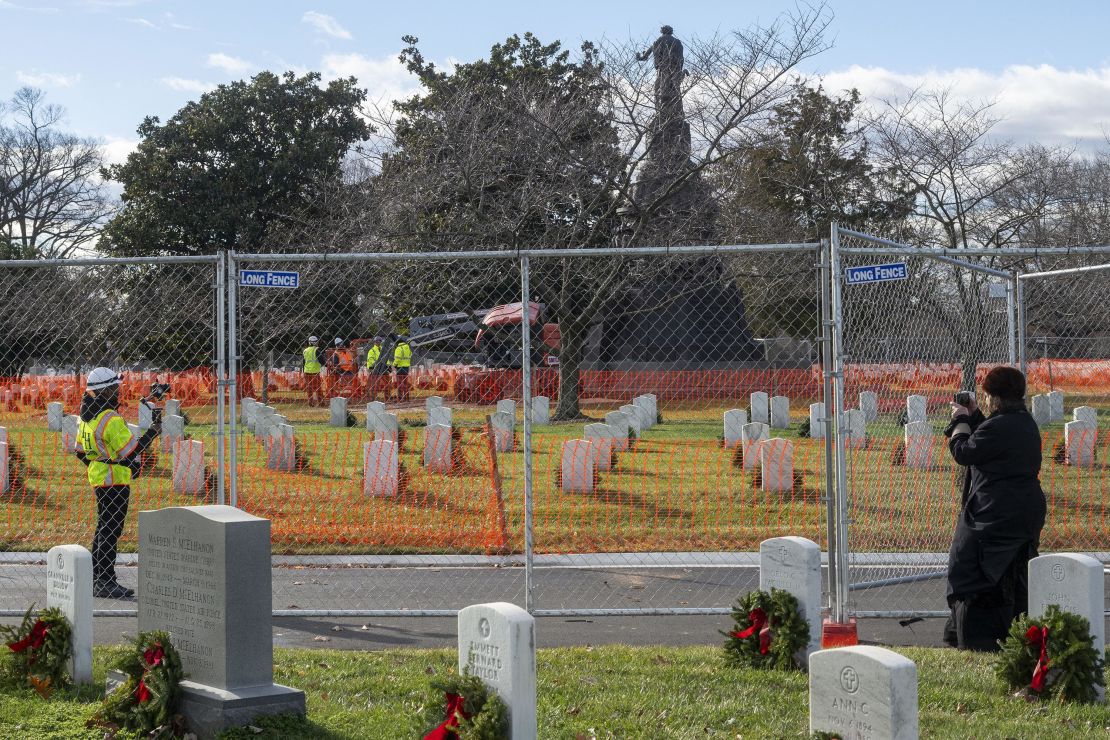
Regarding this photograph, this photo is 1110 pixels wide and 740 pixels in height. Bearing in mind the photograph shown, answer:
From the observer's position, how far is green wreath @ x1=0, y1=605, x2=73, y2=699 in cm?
646

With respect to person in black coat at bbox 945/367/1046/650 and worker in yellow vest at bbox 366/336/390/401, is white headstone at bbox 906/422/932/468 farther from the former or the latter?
worker in yellow vest at bbox 366/336/390/401

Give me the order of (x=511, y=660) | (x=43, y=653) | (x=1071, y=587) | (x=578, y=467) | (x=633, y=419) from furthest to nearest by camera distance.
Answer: (x=633, y=419), (x=578, y=467), (x=43, y=653), (x=1071, y=587), (x=511, y=660)

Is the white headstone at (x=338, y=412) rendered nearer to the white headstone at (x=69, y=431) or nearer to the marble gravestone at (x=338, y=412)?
the marble gravestone at (x=338, y=412)

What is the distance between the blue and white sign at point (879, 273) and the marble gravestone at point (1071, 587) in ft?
6.98

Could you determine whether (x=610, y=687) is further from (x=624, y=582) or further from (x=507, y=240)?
(x=507, y=240)

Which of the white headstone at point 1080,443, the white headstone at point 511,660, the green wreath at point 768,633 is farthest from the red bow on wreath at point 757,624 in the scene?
the white headstone at point 1080,443

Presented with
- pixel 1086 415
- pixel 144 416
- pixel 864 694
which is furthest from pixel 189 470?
pixel 1086 415

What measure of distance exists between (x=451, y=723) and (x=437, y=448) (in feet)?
38.1

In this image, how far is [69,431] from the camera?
19328 millimetres

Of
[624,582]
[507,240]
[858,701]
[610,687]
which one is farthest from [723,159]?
[858,701]

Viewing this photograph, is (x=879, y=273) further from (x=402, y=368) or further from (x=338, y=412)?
(x=338, y=412)

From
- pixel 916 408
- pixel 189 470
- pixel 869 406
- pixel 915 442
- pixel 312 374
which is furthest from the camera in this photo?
pixel 312 374

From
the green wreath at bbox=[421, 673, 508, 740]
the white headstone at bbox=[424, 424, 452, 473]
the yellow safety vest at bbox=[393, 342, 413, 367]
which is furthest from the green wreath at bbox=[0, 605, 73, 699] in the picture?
the yellow safety vest at bbox=[393, 342, 413, 367]

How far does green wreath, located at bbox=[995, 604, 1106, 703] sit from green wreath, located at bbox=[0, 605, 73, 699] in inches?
198
